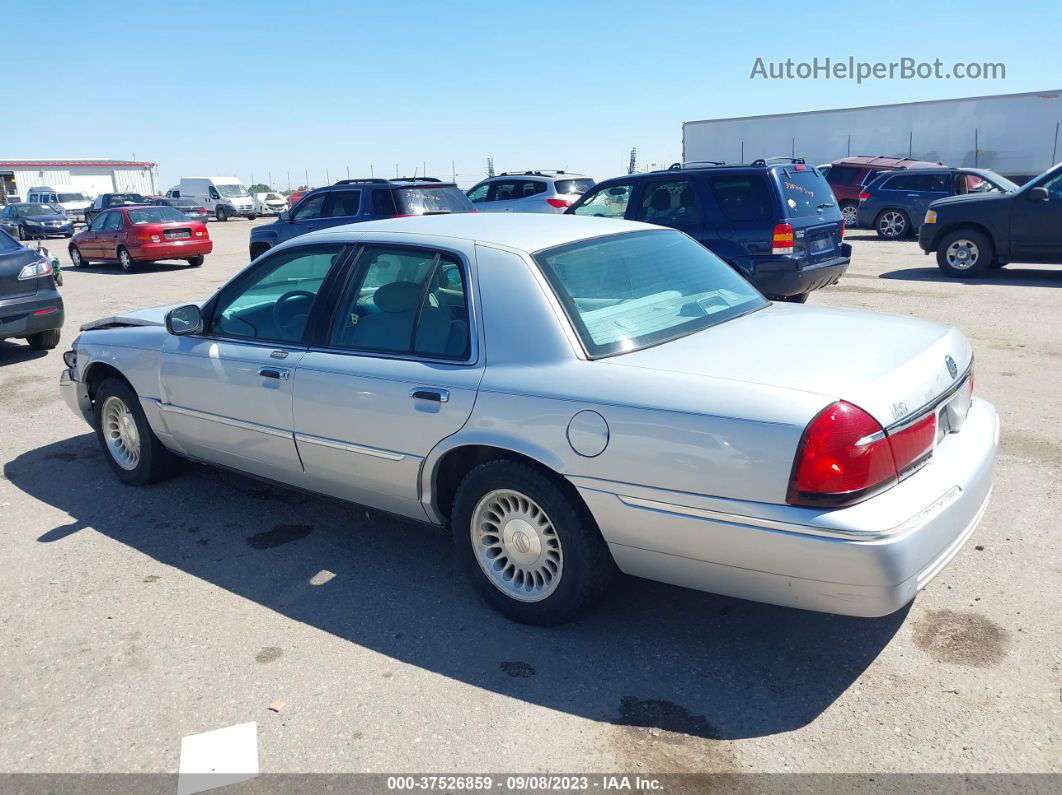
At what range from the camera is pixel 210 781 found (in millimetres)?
2824

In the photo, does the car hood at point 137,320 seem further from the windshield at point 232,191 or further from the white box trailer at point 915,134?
the windshield at point 232,191

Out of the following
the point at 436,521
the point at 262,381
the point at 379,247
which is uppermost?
the point at 379,247

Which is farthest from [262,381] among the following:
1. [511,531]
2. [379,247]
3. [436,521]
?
[511,531]

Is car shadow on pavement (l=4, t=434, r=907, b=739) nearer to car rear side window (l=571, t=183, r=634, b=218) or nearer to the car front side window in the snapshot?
the car front side window

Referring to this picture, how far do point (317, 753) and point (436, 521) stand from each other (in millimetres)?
1187

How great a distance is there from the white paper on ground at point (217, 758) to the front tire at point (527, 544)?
109cm

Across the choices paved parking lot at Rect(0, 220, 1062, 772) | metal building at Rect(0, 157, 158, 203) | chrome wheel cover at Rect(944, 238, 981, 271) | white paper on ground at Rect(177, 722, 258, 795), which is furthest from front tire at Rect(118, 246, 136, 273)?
metal building at Rect(0, 157, 158, 203)

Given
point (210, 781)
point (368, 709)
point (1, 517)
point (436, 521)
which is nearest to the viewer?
point (210, 781)

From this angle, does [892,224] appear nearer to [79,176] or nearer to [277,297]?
[277,297]

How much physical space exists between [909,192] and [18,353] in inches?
698

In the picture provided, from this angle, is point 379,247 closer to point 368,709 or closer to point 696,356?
point 696,356

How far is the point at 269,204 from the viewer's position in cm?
4394

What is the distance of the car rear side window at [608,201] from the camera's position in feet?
36.0

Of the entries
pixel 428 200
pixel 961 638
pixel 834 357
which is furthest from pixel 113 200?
pixel 961 638
